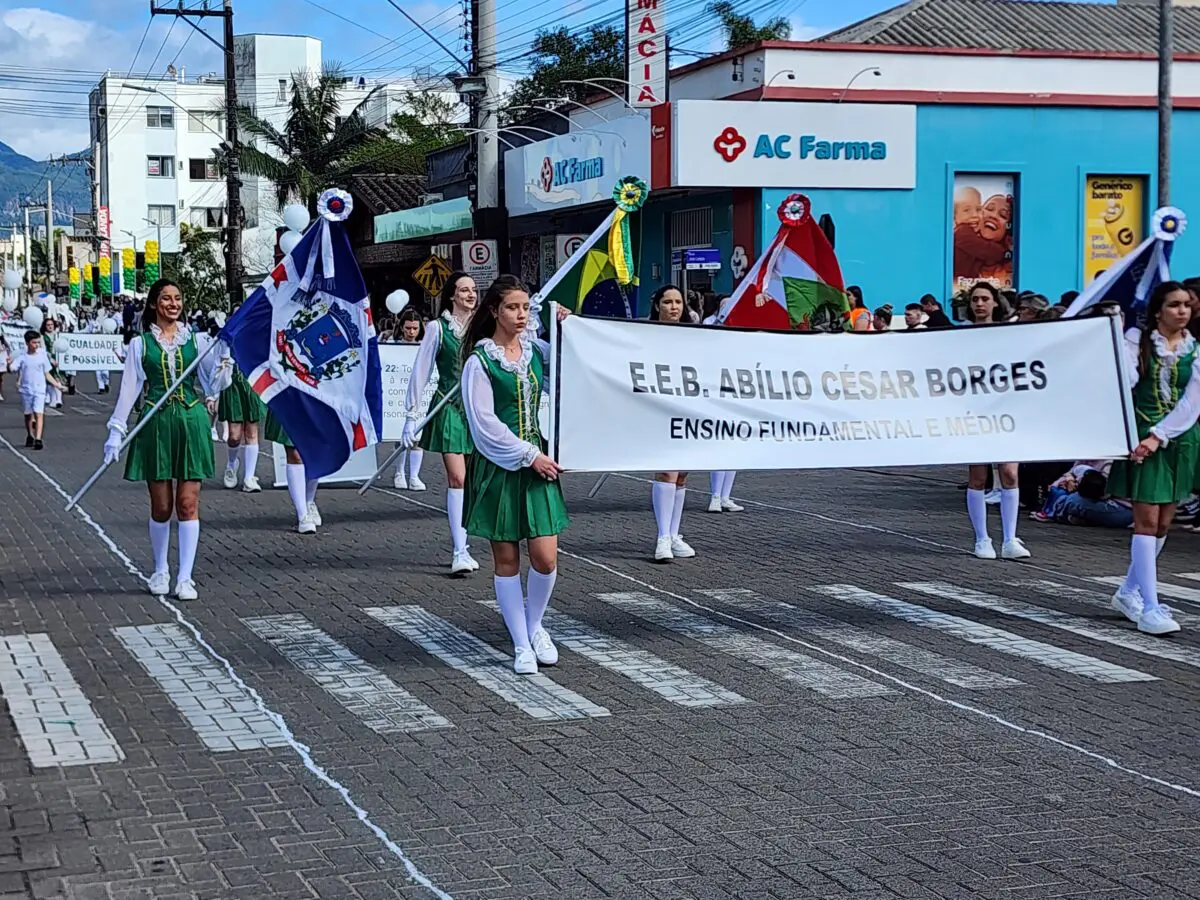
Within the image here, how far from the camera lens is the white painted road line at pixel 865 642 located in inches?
316

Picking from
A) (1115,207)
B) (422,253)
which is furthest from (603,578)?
(422,253)

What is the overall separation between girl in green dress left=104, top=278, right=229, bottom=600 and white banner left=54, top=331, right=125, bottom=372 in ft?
80.4

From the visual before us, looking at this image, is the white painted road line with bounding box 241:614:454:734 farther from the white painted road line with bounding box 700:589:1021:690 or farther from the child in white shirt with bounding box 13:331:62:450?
the child in white shirt with bounding box 13:331:62:450

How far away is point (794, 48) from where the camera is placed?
28750mm

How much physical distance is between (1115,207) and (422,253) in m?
21.2

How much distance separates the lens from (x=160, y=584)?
10.6 metres

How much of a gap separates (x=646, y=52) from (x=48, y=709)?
24670mm

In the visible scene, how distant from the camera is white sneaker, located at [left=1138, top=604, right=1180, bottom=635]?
29.8 feet

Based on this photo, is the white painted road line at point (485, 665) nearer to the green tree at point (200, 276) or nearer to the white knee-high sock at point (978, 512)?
the white knee-high sock at point (978, 512)

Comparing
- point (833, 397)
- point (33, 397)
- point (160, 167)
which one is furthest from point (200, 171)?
point (833, 397)

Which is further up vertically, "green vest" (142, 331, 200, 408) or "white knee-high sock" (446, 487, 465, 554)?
"green vest" (142, 331, 200, 408)

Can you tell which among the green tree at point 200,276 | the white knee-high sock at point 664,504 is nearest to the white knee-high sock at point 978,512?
the white knee-high sock at point 664,504

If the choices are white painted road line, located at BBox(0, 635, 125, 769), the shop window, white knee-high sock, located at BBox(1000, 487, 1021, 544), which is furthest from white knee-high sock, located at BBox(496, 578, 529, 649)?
the shop window

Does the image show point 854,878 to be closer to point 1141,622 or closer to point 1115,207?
point 1141,622
